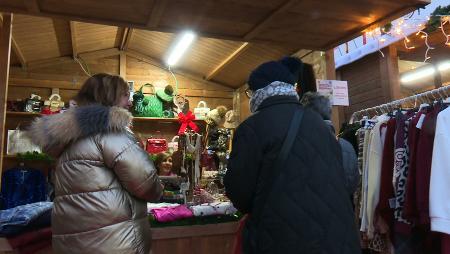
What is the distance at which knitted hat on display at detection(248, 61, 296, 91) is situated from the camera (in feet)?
5.20

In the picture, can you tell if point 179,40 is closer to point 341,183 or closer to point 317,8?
point 317,8

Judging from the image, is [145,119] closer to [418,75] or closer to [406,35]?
[406,35]

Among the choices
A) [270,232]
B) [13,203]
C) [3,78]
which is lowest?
[13,203]

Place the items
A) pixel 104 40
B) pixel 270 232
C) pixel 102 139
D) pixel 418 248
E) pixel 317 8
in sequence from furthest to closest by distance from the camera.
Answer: pixel 104 40 < pixel 317 8 < pixel 418 248 < pixel 102 139 < pixel 270 232

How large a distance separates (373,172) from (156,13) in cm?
172

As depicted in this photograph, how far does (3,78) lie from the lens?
10.8ft

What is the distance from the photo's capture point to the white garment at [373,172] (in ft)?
8.07

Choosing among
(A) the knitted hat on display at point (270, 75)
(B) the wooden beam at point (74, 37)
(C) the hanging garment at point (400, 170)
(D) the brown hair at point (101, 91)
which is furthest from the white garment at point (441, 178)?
(B) the wooden beam at point (74, 37)

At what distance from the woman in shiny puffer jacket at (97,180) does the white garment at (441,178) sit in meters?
1.30

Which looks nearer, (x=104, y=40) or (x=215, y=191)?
(x=215, y=191)

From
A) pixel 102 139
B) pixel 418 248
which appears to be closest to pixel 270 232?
pixel 102 139

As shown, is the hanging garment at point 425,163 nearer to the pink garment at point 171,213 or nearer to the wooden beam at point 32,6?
the pink garment at point 171,213

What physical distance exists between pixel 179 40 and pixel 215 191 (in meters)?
2.55

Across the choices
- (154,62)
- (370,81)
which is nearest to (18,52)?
(154,62)
